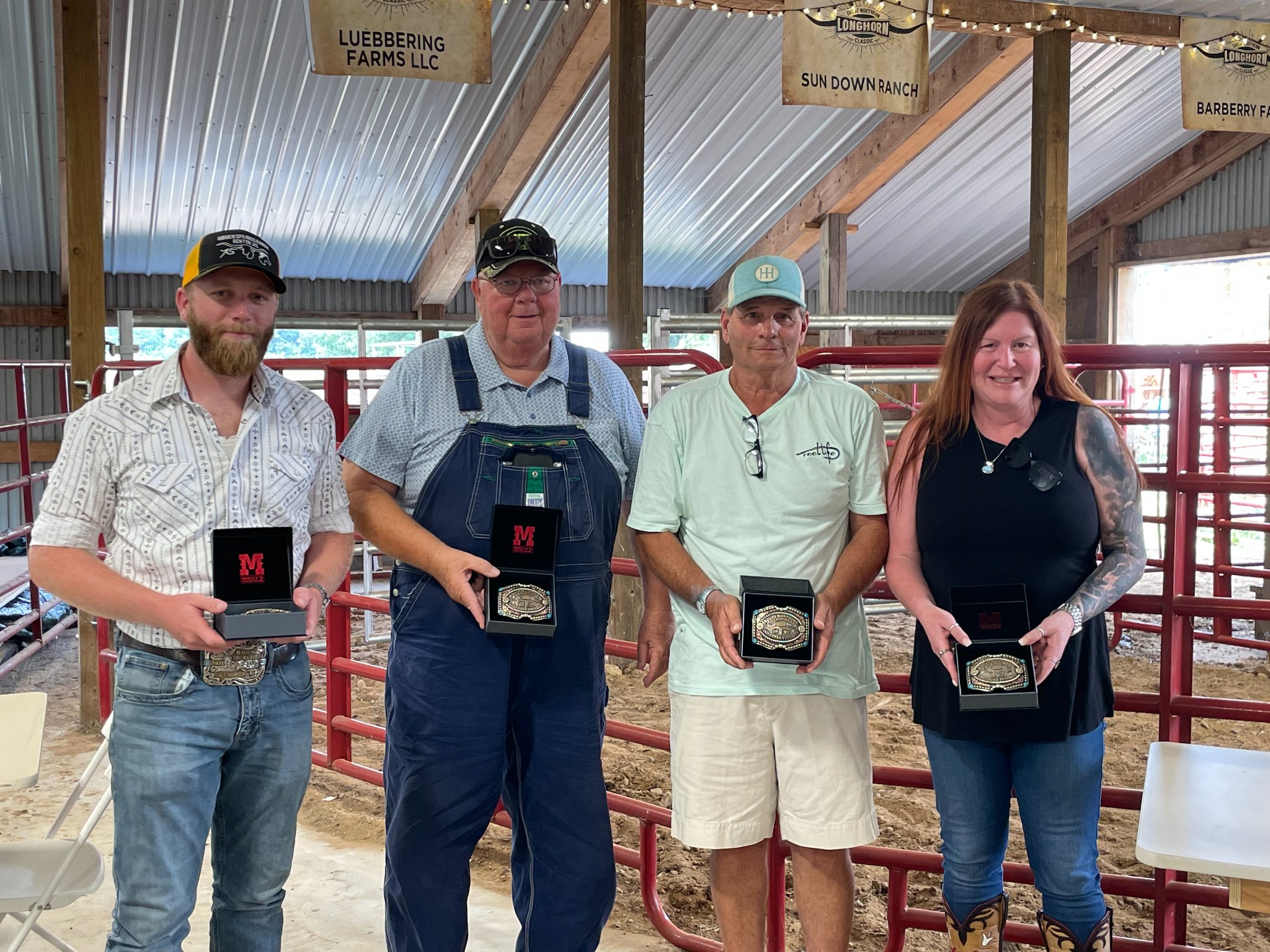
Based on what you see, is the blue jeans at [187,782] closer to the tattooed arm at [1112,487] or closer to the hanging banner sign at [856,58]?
the tattooed arm at [1112,487]

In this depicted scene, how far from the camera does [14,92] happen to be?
7961 millimetres

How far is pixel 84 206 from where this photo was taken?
531 cm

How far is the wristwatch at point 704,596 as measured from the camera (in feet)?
7.50

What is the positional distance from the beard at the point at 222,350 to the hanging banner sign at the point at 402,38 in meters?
3.43

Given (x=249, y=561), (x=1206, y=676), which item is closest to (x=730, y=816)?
(x=249, y=561)

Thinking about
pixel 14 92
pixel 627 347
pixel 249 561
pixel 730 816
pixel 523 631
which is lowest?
pixel 730 816

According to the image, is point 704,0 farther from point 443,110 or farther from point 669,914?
point 669,914

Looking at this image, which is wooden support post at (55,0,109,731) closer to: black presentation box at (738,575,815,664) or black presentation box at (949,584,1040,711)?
black presentation box at (738,575,815,664)

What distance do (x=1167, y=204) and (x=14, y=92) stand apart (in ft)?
39.4

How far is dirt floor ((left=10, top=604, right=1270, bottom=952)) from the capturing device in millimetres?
3463

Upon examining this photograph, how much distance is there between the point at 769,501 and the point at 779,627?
11.2 inches

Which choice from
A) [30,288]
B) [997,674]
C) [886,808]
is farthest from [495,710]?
[30,288]

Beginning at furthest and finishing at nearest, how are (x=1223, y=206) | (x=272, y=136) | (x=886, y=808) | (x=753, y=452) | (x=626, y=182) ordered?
(x=1223, y=206) < (x=272, y=136) < (x=626, y=182) < (x=886, y=808) < (x=753, y=452)

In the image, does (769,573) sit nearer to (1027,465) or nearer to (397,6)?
(1027,465)
